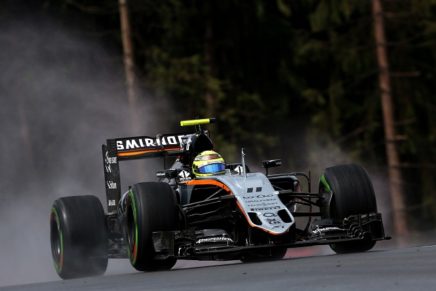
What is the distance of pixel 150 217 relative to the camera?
13.3 m

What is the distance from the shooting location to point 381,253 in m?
13.2

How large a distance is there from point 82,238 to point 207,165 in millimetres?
1869

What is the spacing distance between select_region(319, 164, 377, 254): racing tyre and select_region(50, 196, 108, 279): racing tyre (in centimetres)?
294

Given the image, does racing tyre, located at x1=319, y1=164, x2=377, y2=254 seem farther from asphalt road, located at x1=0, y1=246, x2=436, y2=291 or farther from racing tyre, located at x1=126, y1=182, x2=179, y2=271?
racing tyre, located at x1=126, y1=182, x2=179, y2=271

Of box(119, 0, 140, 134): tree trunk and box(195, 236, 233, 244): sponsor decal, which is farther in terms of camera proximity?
box(119, 0, 140, 134): tree trunk

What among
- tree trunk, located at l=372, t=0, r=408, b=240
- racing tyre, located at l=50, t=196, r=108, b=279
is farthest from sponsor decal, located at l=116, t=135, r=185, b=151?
tree trunk, located at l=372, t=0, r=408, b=240

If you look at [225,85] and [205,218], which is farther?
[225,85]

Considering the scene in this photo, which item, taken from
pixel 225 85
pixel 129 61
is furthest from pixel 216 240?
pixel 225 85

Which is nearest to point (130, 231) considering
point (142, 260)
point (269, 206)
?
point (142, 260)

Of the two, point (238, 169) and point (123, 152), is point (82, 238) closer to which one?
point (123, 152)

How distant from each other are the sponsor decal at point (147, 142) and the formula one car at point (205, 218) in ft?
0.30

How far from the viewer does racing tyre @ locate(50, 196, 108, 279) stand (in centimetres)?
1477

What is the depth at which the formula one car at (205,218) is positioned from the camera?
1322 centimetres

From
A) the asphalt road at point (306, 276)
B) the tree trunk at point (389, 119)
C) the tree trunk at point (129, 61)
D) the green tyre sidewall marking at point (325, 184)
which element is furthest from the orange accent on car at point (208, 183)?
the tree trunk at point (129, 61)
